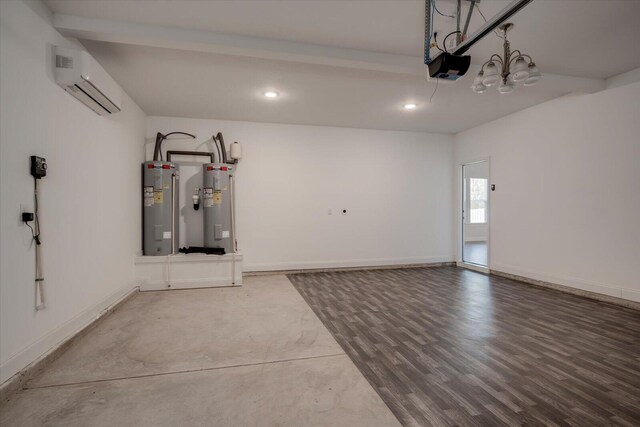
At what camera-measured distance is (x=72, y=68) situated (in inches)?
99.4

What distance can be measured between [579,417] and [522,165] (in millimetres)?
4193

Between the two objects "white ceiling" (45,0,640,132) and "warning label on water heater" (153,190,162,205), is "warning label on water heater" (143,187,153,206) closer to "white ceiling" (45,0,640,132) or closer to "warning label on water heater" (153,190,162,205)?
"warning label on water heater" (153,190,162,205)

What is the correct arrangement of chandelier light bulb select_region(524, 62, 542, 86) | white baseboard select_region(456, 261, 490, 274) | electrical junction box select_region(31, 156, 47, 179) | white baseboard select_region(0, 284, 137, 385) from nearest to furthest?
white baseboard select_region(0, 284, 137, 385), electrical junction box select_region(31, 156, 47, 179), chandelier light bulb select_region(524, 62, 542, 86), white baseboard select_region(456, 261, 490, 274)

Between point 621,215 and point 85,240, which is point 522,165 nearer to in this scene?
point 621,215

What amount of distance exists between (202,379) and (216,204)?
124 inches

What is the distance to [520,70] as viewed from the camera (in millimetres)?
2705

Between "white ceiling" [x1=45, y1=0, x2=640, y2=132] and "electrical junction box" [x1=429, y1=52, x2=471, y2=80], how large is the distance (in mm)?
395

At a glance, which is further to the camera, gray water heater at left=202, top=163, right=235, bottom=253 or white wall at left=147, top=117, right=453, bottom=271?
white wall at left=147, top=117, right=453, bottom=271

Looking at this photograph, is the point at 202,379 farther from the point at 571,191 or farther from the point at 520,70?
the point at 571,191

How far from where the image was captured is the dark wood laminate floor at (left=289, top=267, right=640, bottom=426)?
5.97 feet

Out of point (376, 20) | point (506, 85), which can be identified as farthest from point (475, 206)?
point (376, 20)

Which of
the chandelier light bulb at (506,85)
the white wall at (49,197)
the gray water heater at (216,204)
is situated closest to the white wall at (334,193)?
the gray water heater at (216,204)

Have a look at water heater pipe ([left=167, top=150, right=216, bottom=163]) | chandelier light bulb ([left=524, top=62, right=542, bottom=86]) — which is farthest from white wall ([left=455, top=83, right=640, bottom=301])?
water heater pipe ([left=167, top=150, right=216, bottom=163])

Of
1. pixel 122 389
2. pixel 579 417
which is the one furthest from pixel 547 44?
pixel 122 389
